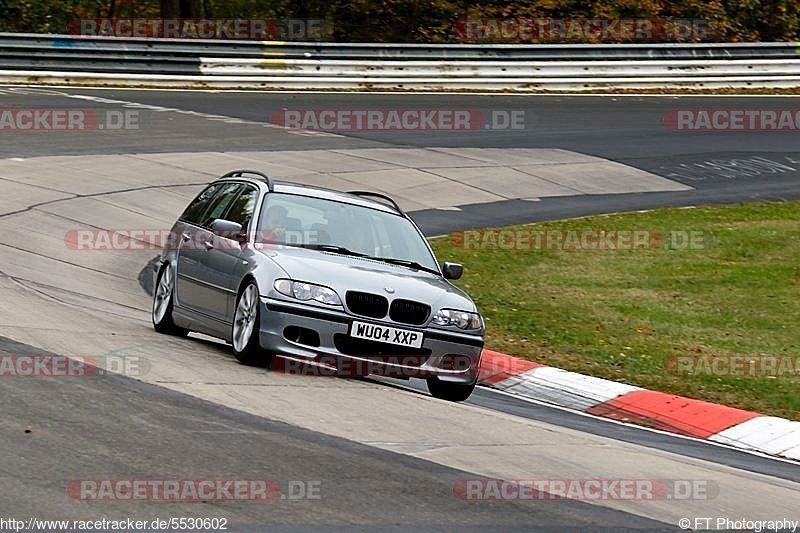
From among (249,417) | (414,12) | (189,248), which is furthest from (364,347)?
(414,12)

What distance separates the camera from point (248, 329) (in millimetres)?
10305

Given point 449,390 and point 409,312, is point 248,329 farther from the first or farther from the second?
point 449,390

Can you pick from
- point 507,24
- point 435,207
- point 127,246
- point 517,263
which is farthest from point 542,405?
point 507,24

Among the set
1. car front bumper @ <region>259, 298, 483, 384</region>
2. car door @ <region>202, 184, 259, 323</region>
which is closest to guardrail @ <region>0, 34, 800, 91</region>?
car door @ <region>202, 184, 259, 323</region>

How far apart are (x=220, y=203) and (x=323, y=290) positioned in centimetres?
241

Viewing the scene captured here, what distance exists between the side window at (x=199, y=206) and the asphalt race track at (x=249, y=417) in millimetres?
1105

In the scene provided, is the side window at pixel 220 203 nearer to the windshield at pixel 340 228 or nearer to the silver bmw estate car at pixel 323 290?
the silver bmw estate car at pixel 323 290

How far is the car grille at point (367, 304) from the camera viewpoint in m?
10.1

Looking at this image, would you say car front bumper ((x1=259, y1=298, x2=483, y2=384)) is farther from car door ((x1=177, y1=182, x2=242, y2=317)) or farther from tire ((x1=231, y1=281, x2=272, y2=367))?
car door ((x1=177, y1=182, x2=242, y2=317))

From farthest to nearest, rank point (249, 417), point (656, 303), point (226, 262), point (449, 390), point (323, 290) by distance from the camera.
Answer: point (656, 303) → point (226, 262) → point (449, 390) → point (323, 290) → point (249, 417)

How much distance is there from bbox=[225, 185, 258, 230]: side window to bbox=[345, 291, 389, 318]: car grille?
4.88ft

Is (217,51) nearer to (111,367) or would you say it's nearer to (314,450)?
(111,367)

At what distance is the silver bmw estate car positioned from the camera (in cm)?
1010

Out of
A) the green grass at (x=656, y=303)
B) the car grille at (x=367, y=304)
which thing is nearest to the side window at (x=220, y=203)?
the car grille at (x=367, y=304)
